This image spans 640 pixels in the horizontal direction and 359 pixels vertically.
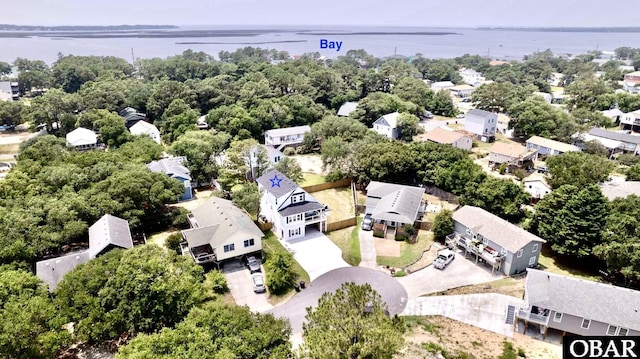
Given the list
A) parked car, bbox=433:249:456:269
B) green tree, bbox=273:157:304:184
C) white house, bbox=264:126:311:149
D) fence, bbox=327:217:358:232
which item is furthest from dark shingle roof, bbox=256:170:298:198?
white house, bbox=264:126:311:149

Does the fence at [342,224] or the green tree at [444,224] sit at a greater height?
the green tree at [444,224]

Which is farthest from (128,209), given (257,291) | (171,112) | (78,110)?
(78,110)

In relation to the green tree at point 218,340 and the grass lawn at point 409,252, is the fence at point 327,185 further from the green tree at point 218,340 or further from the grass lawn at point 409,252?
the green tree at point 218,340

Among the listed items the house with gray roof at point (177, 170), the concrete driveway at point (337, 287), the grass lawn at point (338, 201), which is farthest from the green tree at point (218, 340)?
the house with gray roof at point (177, 170)

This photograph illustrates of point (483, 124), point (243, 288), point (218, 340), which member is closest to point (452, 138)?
point (483, 124)

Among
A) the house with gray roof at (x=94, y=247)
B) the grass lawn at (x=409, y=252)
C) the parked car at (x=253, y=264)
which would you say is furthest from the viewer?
the grass lawn at (x=409, y=252)

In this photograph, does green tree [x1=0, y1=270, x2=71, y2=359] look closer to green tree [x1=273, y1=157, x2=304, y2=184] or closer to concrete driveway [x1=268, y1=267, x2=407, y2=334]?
concrete driveway [x1=268, y1=267, x2=407, y2=334]
